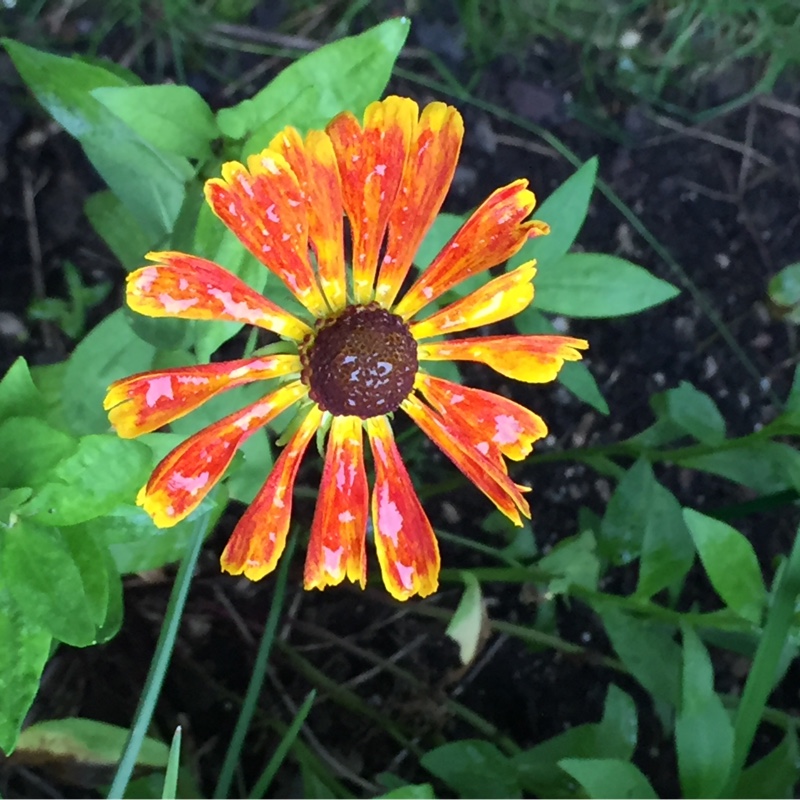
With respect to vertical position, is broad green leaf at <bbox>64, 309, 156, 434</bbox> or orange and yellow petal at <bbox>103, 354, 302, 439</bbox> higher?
orange and yellow petal at <bbox>103, 354, 302, 439</bbox>

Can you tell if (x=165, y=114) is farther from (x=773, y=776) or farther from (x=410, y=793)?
(x=773, y=776)

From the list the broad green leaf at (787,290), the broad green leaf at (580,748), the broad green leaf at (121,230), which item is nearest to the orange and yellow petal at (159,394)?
the broad green leaf at (121,230)

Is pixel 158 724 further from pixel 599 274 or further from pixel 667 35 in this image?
pixel 667 35

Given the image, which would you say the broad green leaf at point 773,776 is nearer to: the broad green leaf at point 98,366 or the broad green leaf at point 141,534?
the broad green leaf at point 141,534

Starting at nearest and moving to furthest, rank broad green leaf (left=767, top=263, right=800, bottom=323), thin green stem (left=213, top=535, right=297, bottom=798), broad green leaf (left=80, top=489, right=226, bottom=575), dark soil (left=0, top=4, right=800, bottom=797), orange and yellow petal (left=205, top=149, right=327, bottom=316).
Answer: orange and yellow petal (left=205, top=149, right=327, bottom=316)
broad green leaf (left=80, top=489, right=226, bottom=575)
thin green stem (left=213, top=535, right=297, bottom=798)
dark soil (left=0, top=4, right=800, bottom=797)
broad green leaf (left=767, top=263, right=800, bottom=323)

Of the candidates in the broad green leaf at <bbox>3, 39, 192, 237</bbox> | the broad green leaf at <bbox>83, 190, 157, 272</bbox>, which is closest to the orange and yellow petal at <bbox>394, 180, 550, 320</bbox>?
the broad green leaf at <bbox>3, 39, 192, 237</bbox>

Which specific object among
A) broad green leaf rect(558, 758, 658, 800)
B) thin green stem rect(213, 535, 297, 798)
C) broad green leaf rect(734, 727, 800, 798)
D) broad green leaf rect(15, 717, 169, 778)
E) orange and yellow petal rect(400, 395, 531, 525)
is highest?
orange and yellow petal rect(400, 395, 531, 525)

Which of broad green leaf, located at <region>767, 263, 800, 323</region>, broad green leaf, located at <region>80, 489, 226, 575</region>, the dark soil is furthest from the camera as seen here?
broad green leaf, located at <region>767, 263, 800, 323</region>

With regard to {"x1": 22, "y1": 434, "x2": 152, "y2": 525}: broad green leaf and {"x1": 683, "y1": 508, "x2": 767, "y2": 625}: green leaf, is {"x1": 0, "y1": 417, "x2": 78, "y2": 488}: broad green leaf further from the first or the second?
{"x1": 683, "y1": 508, "x2": 767, "y2": 625}: green leaf

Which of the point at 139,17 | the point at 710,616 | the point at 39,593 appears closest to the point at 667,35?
the point at 139,17
